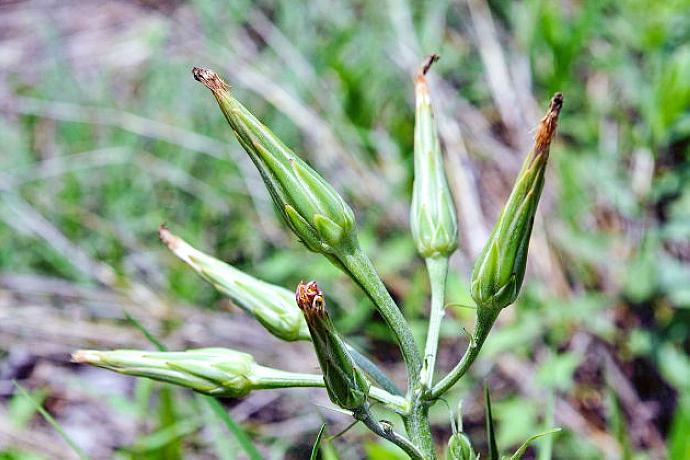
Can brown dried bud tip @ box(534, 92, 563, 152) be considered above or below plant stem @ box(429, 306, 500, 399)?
above

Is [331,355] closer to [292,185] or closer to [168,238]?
[292,185]

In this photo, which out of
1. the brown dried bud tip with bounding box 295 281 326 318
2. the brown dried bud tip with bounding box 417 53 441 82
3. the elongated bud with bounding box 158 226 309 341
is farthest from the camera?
the brown dried bud tip with bounding box 417 53 441 82

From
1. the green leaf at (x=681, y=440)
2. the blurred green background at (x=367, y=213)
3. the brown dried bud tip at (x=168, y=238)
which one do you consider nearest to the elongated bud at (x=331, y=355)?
the brown dried bud tip at (x=168, y=238)

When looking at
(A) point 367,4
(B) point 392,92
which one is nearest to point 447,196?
(B) point 392,92

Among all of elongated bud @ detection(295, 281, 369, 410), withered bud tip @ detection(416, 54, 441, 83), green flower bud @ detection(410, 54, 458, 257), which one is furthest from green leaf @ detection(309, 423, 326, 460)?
withered bud tip @ detection(416, 54, 441, 83)

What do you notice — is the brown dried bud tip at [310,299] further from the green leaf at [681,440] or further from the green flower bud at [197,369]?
the green leaf at [681,440]

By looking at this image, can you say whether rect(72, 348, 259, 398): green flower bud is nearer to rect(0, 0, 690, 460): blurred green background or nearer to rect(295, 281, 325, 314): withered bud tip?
rect(295, 281, 325, 314): withered bud tip

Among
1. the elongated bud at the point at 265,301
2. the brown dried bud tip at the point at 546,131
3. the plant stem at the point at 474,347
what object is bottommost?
the elongated bud at the point at 265,301
